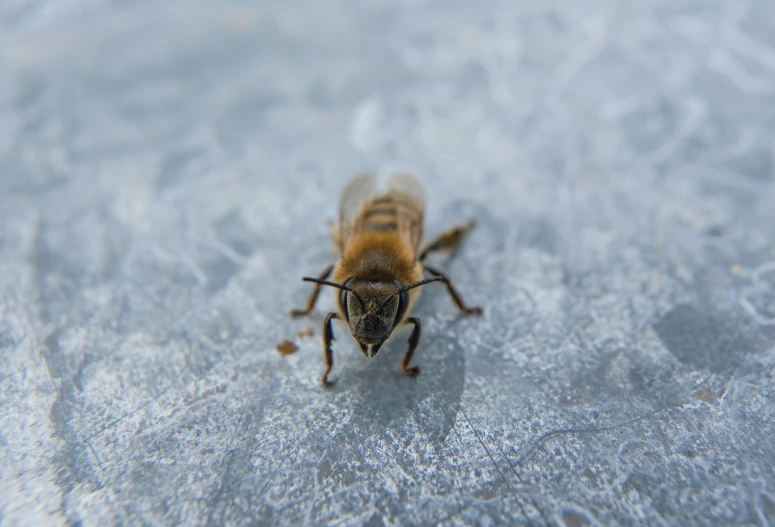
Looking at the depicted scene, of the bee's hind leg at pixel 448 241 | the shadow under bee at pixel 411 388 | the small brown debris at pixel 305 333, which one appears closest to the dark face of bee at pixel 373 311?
the shadow under bee at pixel 411 388

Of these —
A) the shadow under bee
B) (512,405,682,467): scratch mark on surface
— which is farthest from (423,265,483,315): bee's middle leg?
(512,405,682,467): scratch mark on surface

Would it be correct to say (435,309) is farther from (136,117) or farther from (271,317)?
(136,117)

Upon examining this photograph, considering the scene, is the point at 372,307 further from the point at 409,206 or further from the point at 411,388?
the point at 409,206

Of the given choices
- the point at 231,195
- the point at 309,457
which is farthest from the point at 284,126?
the point at 309,457

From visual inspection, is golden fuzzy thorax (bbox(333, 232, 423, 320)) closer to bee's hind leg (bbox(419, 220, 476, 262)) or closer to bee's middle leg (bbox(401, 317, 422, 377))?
bee's middle leg (bbox(401, 317, 422, 377))

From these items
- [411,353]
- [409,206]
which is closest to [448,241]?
[409,206]

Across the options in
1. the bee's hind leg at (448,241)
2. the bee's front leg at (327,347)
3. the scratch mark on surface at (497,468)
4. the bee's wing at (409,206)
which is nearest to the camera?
the scratch mark on surface at (497,468)

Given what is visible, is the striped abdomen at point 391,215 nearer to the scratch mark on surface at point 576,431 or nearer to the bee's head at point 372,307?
the bee's head at point 372,307
